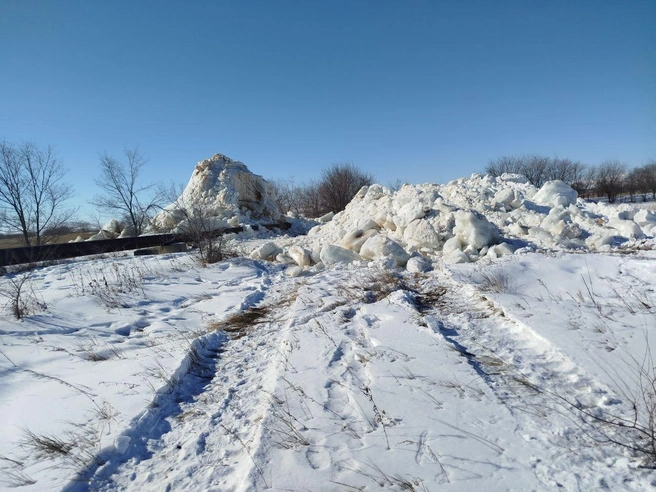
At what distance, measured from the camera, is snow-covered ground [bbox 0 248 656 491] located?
1811 millimetres

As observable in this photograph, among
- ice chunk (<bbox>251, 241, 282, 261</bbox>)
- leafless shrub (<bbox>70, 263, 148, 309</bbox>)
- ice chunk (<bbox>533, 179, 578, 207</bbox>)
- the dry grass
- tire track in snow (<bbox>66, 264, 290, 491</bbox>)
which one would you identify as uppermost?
ice chunk (<bbox>533, 179, 578, 207</bbox>)

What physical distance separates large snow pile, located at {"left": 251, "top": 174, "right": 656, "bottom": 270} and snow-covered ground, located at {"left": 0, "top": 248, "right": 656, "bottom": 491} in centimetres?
265

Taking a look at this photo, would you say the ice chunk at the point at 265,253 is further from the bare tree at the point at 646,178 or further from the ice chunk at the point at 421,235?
the bare tree at the point at 646,178

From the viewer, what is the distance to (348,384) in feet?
8.78

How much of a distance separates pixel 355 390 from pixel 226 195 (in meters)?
17.6

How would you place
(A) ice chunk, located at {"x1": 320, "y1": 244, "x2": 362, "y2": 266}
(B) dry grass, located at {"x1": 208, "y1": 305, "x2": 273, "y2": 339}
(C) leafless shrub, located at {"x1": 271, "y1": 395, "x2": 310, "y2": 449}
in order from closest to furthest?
(C) leafless shrub, located at {"x1": 271, "y1": 395, "x2": 310, "y2": 449}, (B) dry grass, located at {"x1": 208, "y1": 305, "x2": 273, "y2": 339}, (A) ice chunk, located at {"x1": 320, "y1": 244, "x2": 362, "y2": 266}

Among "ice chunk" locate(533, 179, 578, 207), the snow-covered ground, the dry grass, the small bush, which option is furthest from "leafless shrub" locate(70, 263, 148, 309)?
"ice chunk" locate(533, 179, 578, 207)

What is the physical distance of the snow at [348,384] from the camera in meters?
1.82

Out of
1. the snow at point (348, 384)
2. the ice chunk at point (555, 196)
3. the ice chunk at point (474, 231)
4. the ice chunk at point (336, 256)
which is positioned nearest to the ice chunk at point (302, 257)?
the ice chunk at point (336, 256)

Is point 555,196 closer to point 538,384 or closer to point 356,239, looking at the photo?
point 356,239

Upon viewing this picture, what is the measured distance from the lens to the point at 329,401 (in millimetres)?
2482

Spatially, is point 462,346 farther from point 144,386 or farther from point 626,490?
point 144,386

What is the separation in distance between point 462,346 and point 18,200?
18.3 metres

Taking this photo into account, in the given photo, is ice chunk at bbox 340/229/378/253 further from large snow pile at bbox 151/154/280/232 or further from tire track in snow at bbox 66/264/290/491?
large snow pile at bbox 151/154/280/232
